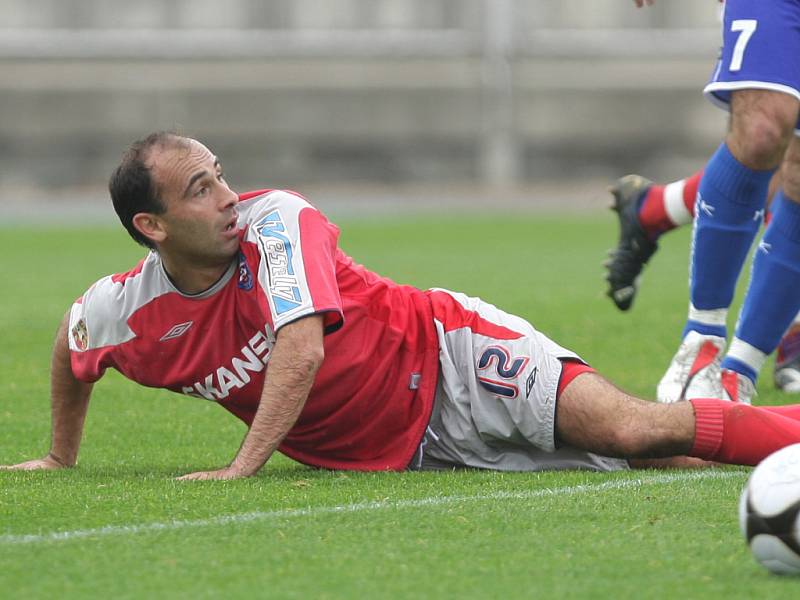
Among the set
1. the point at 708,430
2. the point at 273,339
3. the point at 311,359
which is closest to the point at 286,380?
the point at 311,359

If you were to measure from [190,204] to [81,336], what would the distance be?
0.58 m

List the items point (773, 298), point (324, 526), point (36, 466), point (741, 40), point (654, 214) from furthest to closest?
point (654, 214) → point (773, 298) → point (741, 40) → point (36, 466) → point (324, 526)

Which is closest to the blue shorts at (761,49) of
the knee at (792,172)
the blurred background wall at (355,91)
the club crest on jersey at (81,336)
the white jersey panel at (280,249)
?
the knee at (792,172)

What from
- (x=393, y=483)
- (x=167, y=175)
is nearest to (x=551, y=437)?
(x=393, y=483)

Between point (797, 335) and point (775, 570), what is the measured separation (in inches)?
143

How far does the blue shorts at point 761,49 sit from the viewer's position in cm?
546

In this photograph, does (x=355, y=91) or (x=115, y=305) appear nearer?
(x=115, y=305)

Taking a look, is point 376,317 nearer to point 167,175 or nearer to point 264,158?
point 167,175

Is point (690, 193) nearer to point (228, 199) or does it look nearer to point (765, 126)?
point (765, 126)

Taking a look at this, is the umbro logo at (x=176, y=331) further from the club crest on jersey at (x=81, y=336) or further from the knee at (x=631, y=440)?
the knee at (x=631, y=440)

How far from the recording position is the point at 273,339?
4711 millimetres

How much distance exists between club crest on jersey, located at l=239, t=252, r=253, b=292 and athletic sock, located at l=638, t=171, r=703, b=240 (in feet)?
9.66

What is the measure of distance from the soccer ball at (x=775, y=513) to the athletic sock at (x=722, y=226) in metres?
2.28

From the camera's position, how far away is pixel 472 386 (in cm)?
487
